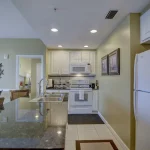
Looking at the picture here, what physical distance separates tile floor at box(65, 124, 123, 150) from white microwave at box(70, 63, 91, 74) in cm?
205

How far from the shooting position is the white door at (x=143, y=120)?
5.94 ft

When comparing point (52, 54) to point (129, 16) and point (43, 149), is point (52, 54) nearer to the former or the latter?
point (129, 16)

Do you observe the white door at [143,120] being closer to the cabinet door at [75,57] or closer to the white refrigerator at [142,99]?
the white refrigerator at [142,99]

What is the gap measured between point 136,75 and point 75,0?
136 centimetres

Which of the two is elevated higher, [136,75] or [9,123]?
[136,75]

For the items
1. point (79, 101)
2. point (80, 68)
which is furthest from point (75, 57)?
point (79, 101)

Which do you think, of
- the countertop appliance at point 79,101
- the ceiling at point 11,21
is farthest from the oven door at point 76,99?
the ceiling at point 11,21

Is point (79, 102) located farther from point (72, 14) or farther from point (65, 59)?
point (72, 14)

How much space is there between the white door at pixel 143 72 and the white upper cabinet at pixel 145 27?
0.38 meters

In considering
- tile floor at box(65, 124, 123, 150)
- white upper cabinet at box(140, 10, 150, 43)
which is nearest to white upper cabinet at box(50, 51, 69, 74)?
tile floor at box(65, 124, 123, 150)

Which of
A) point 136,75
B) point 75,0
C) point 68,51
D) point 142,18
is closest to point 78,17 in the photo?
point 75,0

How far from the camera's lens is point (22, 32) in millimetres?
4289

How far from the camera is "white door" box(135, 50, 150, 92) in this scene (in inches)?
71.9

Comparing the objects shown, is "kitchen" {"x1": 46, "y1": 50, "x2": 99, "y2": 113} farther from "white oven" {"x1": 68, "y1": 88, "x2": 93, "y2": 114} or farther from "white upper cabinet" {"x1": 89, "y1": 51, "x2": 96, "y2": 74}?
"white oven" {"x1": 68, "y1": 88, "x2": 93, "y2": 114}
